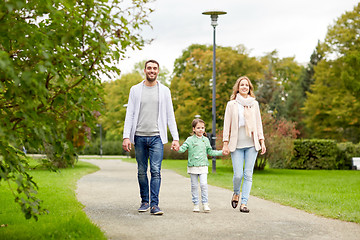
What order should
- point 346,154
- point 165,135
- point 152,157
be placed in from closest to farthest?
point 152,157 < point 165,135 < point 346,154

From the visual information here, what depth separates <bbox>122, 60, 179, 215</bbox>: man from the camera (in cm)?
738

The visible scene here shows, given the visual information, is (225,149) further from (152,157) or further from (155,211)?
(155,211)

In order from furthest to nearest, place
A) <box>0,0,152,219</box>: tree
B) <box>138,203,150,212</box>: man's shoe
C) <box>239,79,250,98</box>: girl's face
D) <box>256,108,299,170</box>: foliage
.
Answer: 1. <box>256,108,299,170</box>: foliage
2. <box>239,79,250,98</box>: girl's face
3. <box>138,203,150,212</box>: man's shoe
4. <box>0,0,152,219</box>: tree

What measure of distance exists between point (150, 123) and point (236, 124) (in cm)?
149

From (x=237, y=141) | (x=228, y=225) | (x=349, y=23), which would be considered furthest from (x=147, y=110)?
(x=349, y=23)

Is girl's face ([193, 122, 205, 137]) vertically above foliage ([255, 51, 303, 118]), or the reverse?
foliage ([255, 51, 303, 118])

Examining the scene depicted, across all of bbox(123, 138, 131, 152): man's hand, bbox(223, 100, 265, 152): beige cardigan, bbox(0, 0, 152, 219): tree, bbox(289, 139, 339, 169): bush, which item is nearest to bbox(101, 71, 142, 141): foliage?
bbox(289, 139, 339, 169): bush

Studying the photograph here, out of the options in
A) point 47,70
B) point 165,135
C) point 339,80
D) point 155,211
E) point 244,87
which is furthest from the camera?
point 339,80

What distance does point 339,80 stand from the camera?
3966cm

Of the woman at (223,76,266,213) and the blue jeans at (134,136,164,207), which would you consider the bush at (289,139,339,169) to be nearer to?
the woman at (223,76,266,213)

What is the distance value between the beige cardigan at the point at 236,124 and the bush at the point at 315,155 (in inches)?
788

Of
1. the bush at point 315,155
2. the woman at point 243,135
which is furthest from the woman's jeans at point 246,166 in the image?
the bush at point 315,155

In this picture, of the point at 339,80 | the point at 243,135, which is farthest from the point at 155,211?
the point at 339,80

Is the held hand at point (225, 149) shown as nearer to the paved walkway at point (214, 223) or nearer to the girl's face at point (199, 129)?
the girl's face at point (199, 129)
